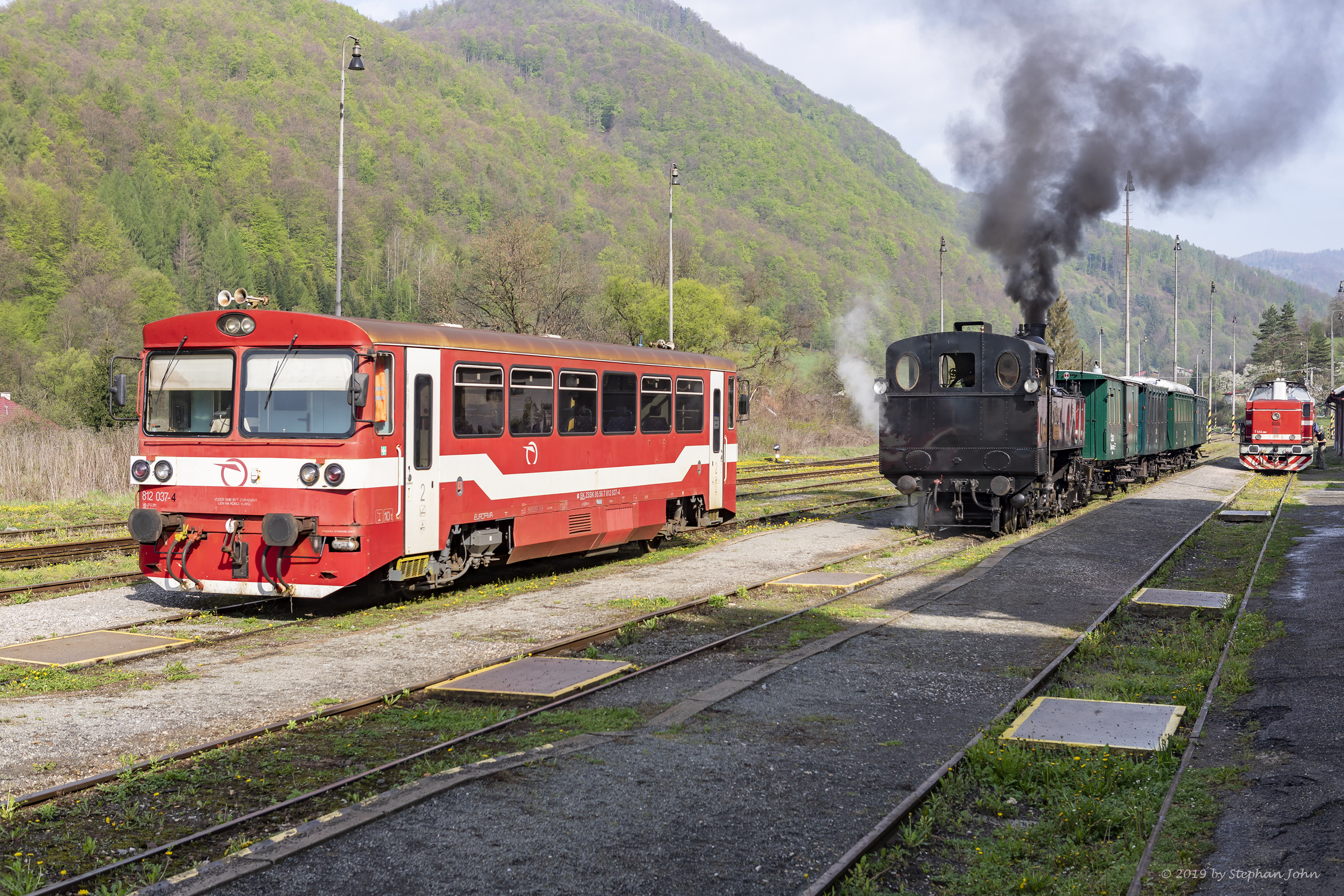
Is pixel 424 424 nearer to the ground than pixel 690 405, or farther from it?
nearer to the ground

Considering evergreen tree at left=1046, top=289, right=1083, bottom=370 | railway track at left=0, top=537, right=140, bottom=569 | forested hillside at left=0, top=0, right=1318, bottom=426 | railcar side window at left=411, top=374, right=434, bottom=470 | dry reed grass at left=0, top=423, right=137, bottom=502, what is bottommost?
railway track at left=0, top=537, right=140, bottom=569

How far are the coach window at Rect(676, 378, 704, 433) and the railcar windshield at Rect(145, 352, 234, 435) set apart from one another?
7.21 metres

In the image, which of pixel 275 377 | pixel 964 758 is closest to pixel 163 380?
pixel 275 377

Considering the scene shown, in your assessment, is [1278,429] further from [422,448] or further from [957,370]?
[422,448]

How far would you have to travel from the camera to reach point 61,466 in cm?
2403

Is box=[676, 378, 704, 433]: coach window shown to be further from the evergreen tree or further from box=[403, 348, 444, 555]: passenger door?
the evergreen tree

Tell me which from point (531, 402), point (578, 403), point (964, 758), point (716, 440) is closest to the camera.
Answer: point (964, 758)

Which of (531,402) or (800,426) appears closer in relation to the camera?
(531,402)

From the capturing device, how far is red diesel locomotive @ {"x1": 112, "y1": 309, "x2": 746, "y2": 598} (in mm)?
11219

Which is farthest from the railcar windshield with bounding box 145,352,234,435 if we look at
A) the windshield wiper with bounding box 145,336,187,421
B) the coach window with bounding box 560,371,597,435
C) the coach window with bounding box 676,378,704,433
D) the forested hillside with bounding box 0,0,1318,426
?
the forested hillside with bounding box 0,0,1318,426

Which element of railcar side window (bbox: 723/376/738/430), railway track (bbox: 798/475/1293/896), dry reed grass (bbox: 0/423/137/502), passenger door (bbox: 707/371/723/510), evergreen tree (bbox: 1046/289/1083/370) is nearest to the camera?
railway track (bbox: 798/475/1293/896)

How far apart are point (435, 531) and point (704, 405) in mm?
6653

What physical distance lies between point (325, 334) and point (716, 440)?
27.1ft

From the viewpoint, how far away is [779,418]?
59000mm
